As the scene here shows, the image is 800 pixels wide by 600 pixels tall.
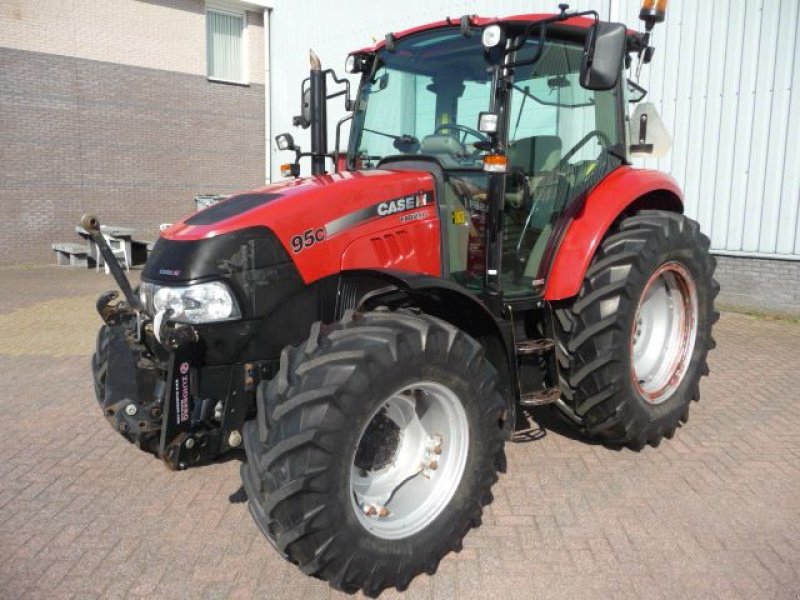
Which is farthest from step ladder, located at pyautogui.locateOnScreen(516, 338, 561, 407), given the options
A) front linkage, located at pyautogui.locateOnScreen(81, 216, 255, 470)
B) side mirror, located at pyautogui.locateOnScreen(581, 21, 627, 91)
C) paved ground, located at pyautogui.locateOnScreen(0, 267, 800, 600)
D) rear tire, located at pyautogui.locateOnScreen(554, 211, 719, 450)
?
front linkage, located at pyautogui.locateOnScreen(81, 216, 255, 470)

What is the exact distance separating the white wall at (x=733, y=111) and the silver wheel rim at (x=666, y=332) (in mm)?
4240

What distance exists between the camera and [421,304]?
3.24 metres

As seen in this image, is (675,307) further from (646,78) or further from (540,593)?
(646,78)

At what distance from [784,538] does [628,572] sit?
33.3 inches

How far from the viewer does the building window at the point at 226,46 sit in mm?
15367

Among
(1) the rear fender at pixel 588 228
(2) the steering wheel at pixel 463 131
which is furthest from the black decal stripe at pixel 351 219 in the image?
(1) the rear fender at pixel 588 228

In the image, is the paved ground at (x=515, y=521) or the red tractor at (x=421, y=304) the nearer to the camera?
the red tractor at (x=421, y=304)

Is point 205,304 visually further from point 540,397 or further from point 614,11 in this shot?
point 614,11

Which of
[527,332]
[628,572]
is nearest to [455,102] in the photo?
[527,332]

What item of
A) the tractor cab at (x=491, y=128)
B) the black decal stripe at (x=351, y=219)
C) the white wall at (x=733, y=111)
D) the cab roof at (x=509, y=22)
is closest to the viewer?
the black decal stripe at (x=351, y=219)

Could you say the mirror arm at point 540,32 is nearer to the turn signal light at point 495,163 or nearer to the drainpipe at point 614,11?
the turn signal light at point 495,163

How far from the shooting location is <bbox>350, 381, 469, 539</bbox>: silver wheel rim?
286 cm

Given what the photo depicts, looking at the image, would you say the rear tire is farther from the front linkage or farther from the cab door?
the front linkage

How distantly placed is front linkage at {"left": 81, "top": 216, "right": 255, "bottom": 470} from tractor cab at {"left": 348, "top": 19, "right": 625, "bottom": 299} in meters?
1.30
